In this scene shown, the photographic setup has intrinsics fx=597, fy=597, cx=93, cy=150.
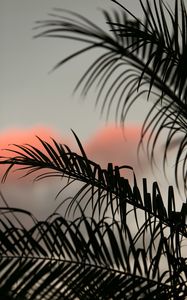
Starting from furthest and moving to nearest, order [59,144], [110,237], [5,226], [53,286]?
[59,144]
[110,237]
[5,226]
[53,286]

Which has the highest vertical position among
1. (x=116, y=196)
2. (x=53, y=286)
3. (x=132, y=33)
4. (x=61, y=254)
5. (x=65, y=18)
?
(x=65, y=18)

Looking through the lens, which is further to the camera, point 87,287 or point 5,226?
point 87,287

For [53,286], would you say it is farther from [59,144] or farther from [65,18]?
[65,18]

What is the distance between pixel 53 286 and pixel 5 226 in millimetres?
433

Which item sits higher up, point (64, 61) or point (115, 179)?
point (64, 61)

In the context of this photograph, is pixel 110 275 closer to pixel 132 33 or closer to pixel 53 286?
pixel 53 286

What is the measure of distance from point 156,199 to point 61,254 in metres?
0.49

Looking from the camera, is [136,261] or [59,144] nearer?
[136,261]

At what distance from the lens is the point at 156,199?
2.71 meters

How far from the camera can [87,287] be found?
2.83 metres

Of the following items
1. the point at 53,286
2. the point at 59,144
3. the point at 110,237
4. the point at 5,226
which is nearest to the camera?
the point at 53,286

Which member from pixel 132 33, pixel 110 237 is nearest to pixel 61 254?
pixel 110 237

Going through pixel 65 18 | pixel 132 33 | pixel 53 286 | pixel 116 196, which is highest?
pixel 65 18

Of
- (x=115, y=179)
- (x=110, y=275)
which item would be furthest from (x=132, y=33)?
(x=110, y=275)
